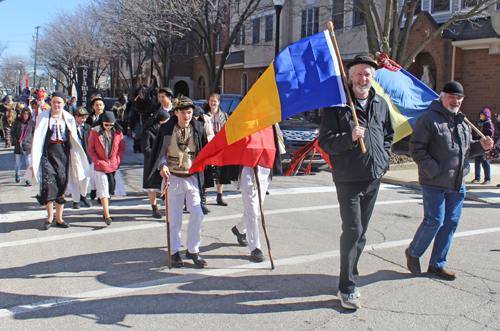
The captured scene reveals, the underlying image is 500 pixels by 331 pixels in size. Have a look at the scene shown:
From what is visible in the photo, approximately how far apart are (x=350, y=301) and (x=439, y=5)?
18291 mm

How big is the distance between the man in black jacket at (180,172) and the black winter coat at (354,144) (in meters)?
1.81

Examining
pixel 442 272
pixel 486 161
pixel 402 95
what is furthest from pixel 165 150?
pixel 486 161

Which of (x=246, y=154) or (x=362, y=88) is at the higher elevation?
(x=362, y=88)

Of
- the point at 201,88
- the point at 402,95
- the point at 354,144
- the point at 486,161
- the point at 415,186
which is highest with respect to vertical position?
the point at 201,88

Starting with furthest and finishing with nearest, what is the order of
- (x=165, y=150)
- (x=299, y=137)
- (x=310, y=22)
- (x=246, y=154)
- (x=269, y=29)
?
(x=269, y=29) < (x=310, y=22) < (x=299, y=137) < (x=246, y=154) < (x=165, y=150)

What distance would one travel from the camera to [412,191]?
34.2ft

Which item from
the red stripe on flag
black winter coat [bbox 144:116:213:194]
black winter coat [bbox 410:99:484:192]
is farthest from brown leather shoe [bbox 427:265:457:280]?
black winter coat [bbox 144:116:213:194]

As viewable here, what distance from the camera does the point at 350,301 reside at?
4.02 m

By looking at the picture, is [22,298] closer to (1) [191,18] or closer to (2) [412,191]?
(2) [412,191]

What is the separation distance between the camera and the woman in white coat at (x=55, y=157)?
6668 mm

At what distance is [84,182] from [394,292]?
5047 mm

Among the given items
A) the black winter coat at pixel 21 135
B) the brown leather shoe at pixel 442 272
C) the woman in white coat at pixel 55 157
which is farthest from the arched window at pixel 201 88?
the brown leather shoe at pixel 442 272

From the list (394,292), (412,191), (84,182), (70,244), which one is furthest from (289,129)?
(394,292)

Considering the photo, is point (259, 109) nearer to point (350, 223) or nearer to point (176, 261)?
point (350, 223)
